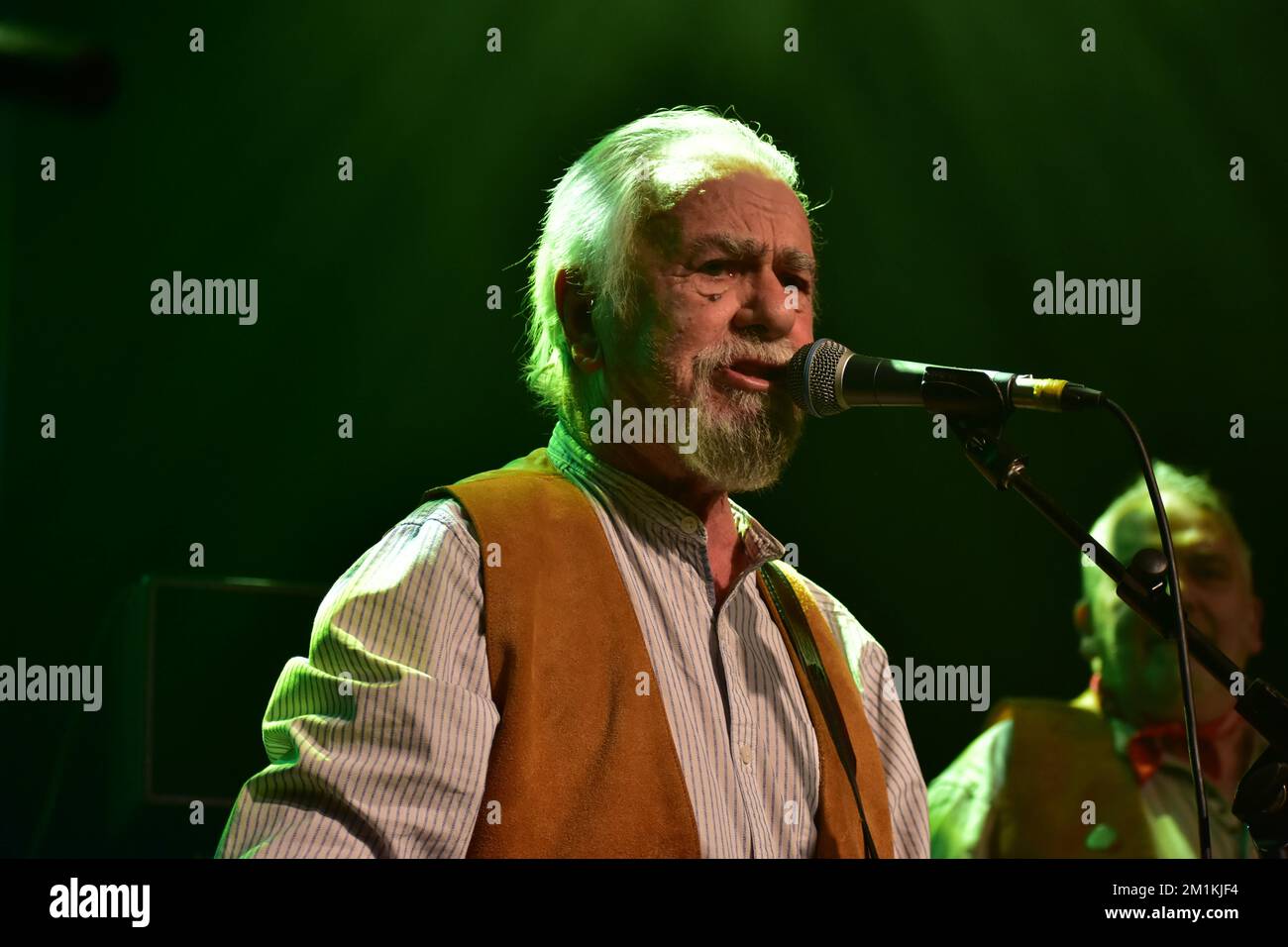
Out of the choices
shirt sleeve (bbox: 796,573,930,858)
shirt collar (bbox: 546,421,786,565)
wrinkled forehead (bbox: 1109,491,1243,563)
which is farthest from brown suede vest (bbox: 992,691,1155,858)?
shirt collar (bbox: 546,421,786,565)

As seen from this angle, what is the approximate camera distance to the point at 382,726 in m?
1.77

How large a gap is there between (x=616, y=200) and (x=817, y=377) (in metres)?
0.57

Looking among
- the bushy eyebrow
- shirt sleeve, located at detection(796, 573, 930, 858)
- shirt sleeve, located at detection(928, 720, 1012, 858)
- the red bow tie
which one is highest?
the bushy eyebrow

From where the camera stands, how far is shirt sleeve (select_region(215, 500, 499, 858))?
1.72 metres

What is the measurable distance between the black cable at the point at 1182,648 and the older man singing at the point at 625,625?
2.15 ft

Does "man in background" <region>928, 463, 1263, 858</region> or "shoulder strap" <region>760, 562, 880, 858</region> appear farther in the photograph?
"man in background" <region>928, 463, 1263, 858</region>

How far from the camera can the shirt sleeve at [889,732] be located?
241cm

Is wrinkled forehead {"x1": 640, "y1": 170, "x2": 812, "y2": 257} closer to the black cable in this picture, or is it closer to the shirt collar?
the shirt collar

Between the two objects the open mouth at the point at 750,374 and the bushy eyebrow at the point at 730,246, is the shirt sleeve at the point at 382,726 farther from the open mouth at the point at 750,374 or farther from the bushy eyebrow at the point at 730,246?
the bushy eyebrow at the point at 730,246

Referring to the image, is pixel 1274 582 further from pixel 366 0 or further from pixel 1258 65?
pixel 366 0

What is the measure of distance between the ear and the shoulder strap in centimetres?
49

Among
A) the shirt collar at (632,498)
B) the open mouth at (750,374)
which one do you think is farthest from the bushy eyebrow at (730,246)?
the shirt collar at (632,498)

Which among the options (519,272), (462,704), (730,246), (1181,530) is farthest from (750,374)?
(1181,530)

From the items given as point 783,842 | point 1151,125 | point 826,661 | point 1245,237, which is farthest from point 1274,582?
point 783,842
